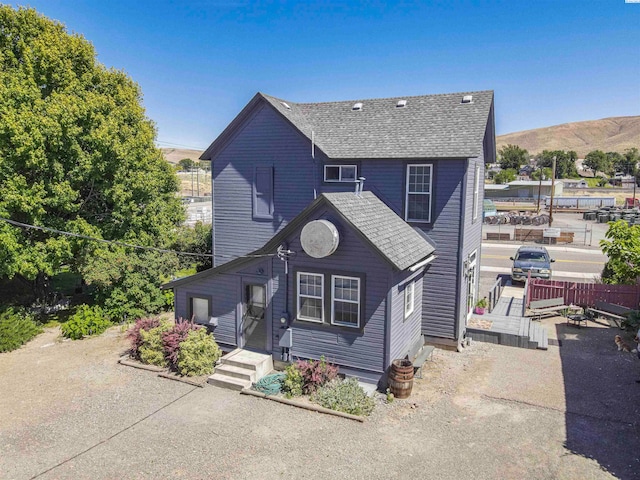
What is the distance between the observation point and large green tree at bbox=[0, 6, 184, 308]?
1634cm

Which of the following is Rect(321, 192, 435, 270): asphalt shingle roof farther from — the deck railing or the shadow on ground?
the deck railing

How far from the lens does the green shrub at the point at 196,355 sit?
1327 cm

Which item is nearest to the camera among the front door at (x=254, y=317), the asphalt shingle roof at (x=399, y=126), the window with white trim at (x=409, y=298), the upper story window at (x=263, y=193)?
the window with white trim at (x=409, y=298)

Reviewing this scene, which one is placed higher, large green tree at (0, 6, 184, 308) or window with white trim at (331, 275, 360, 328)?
large green tree at (0, 6, 184, 308)

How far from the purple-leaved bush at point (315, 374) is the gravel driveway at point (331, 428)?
82 centimetres

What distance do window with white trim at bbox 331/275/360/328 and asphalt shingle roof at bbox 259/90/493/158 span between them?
490 centimetres

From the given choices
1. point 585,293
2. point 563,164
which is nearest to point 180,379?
point 585,293

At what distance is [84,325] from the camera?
17.2 meters

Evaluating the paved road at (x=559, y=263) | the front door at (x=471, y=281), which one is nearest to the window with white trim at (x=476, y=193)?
the front door at (x=471, y=281)

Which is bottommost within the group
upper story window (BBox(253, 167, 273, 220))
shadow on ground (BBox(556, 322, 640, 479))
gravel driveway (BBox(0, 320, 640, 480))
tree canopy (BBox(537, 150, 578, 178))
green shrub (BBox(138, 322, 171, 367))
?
gravel driveway (BBox(0, 320, 640, 480))

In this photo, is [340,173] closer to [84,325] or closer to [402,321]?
[402,321]

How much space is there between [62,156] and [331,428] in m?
14.5

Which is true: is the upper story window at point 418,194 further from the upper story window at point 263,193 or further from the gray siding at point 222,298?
the gray siding at point 222,298

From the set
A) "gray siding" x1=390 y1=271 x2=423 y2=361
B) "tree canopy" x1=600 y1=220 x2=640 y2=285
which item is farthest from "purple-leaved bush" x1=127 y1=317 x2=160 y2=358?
"tree canopy" x1=600 y1=220 x2=640 y2=285
